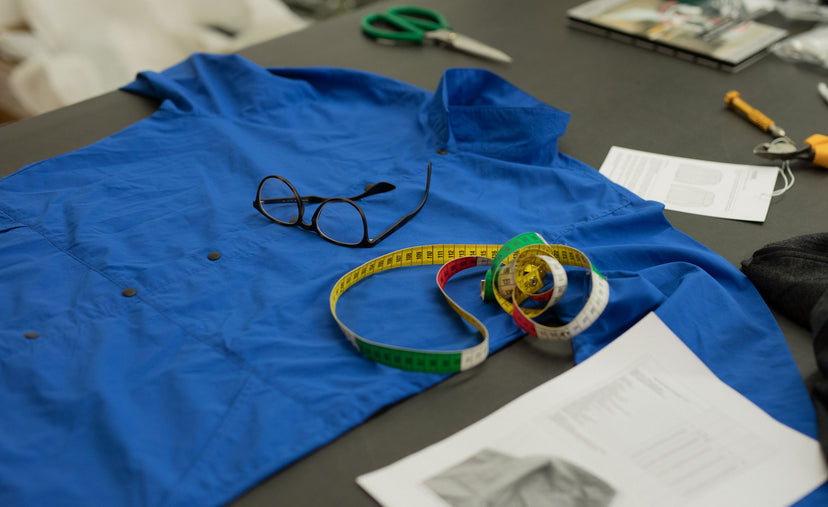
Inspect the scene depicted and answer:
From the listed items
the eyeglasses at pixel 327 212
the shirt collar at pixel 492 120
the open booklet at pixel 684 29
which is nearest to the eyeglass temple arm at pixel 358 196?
the eyeglasses at pixel 327 212

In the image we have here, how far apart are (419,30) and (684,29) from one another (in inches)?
24.6

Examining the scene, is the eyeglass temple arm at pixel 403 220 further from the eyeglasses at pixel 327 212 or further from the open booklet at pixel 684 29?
the open booklet at pixel 684 29

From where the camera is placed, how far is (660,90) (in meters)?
1.39

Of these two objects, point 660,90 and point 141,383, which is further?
point 660,90

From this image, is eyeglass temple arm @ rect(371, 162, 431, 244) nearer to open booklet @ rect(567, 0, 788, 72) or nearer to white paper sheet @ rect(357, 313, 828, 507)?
white paper sheet @ rect(357, 313, 828, 507)

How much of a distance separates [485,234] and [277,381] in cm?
39

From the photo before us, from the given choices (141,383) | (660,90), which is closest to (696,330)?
(141,383)

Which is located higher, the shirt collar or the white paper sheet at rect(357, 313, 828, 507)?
the shirt collar

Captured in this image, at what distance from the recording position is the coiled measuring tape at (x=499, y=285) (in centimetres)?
75

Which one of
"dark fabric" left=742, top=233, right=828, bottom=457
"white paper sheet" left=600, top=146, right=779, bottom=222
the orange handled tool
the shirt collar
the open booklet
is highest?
the open booklet

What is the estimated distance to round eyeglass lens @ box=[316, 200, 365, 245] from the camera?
3.18 feet

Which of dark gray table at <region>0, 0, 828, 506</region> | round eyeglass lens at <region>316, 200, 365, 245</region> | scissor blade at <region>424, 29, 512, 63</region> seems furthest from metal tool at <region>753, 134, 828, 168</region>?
round eyeglass lens at <region>316, 200, 365, 245</region>

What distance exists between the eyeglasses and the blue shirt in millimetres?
20

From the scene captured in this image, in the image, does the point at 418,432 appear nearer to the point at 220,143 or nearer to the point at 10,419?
the point at 10,419
